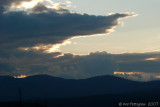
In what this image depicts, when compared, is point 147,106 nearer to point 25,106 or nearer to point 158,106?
point 158,106

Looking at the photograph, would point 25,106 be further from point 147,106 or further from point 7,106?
point 147,106

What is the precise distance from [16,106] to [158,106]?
85.6m

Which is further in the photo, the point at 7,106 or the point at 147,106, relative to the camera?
the point at 147,106

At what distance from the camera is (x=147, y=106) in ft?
644

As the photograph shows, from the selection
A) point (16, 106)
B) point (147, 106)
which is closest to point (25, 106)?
point (16, 106)

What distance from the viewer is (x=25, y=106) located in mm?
145125

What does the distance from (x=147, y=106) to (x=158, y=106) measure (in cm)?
629

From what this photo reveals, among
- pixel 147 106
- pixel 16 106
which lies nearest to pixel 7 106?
pixel 16 106

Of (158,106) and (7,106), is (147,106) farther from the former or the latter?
(7,106)

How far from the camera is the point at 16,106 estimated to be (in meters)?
148

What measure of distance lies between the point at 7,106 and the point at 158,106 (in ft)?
292

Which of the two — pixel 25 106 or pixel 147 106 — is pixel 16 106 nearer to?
pixel 25 106

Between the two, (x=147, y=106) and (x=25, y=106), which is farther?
(x=147, y=106)

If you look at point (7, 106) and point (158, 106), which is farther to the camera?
point (158, 106)
